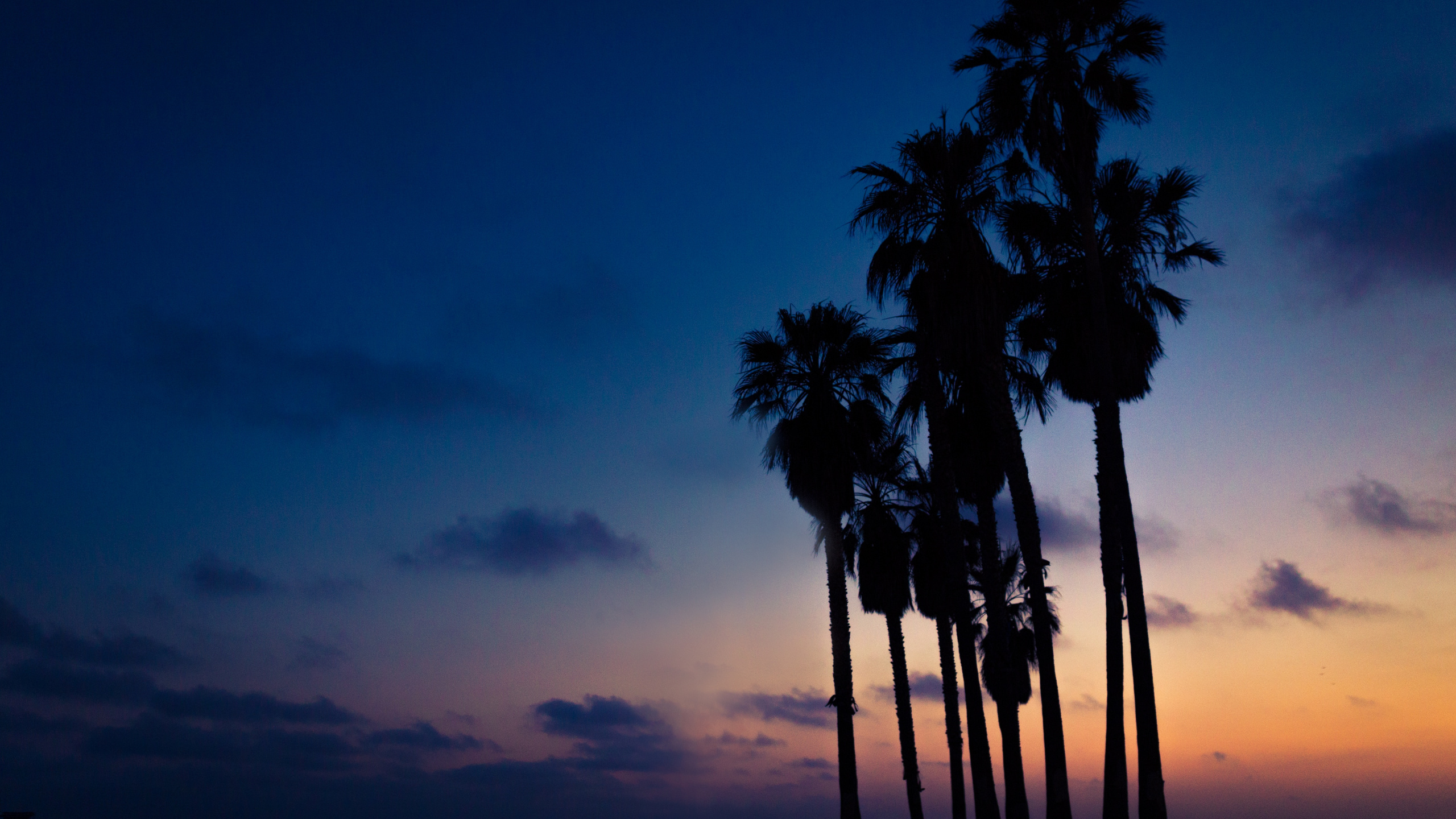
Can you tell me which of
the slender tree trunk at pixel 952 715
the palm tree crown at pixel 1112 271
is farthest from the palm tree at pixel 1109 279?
the slender tree trunk at pixel 952 715

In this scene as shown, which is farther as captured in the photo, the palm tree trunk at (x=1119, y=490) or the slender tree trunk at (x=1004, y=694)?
the slender tree trunk at (x=1004, y=694)

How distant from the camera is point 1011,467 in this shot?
26.2 m

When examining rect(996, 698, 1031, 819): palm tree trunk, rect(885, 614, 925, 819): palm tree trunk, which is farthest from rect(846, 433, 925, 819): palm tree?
rect(996, 698, 1031, 819): palm tree trunk

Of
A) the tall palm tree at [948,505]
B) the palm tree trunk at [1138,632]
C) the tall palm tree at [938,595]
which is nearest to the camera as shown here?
the palm tree trunk at [1138,632]

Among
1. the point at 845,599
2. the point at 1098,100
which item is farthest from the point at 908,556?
the point at 1098,100

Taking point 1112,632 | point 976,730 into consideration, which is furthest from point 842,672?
point 1112,632

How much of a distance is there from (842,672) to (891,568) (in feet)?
19.6

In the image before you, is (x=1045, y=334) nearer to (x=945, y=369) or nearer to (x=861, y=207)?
(x=945, y=369)

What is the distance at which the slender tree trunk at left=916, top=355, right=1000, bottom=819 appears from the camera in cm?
2844

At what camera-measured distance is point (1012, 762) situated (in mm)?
26094

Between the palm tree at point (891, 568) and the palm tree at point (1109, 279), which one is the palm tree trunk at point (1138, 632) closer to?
the palm tree at point (1109, 279)

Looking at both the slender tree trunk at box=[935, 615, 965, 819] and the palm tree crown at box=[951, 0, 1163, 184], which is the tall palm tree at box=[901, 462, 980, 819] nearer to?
the slender tree trunk at box=[935, 615, 965, 819]

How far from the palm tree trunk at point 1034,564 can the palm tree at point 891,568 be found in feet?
27.9

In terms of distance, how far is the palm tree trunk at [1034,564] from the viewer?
965 inches
